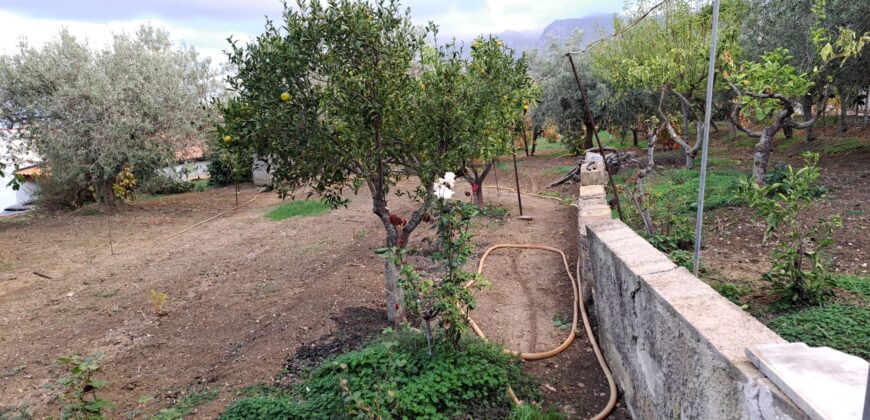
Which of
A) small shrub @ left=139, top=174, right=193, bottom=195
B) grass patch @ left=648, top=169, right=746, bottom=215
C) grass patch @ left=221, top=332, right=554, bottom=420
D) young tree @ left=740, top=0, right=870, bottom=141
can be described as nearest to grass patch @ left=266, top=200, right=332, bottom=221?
small shrub @ left=139, top=174, right=193, bottom=195

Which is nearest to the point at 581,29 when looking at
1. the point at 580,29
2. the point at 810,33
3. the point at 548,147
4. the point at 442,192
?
the point at 580,29

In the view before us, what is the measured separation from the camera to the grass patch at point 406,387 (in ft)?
8.98

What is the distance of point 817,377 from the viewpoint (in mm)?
1497

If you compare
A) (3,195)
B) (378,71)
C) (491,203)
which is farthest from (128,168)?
(378,71)

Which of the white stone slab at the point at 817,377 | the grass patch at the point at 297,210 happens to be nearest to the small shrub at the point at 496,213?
the grass patch at the point at 297,210

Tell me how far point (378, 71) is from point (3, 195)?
19.2 m

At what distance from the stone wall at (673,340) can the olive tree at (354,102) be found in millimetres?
1472

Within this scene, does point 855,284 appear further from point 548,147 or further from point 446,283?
point 548,147

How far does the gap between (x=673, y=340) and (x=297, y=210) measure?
9615 millimetres

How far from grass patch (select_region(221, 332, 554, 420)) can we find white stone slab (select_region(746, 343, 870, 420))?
1500 millimetres

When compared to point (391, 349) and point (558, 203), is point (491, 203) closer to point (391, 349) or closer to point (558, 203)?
point (558, 203)

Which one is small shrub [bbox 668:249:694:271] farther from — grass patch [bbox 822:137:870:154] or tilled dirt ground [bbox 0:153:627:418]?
grass patch [bbox 822:137:870:154]

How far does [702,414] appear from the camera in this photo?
2.02 metres

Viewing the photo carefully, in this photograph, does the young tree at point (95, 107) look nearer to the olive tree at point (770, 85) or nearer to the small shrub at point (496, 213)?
the small shrub at point (496, 213)
